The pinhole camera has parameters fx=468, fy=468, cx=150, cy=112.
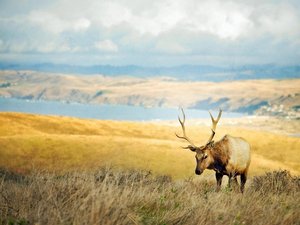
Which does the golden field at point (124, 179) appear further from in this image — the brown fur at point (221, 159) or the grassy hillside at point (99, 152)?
the brown fur at point (221, 159)

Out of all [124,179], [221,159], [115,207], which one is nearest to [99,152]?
[221,159]

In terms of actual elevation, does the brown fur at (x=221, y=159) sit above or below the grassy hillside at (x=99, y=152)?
above

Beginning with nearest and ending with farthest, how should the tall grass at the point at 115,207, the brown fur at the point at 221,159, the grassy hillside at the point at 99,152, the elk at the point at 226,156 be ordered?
1. the tall grass at the point at 115,207
2. the elk at the point at 226,156
3. the brown fur at the point at 221,159
4. the grassy hillside at the point at 99,152

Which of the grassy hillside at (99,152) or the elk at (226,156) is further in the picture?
the grassy hillside at (99,152)

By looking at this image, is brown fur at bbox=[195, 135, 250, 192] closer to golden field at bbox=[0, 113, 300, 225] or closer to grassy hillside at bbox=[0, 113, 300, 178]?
golden field at bbox=[0, 113, 300, 225]

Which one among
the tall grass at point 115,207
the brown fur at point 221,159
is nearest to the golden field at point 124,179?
the tall grass at point 115,207

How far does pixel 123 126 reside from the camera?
64.2m

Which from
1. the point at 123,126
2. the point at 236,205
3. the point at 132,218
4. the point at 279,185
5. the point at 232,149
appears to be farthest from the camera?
the point at 123,126

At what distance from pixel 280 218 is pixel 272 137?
164 feet

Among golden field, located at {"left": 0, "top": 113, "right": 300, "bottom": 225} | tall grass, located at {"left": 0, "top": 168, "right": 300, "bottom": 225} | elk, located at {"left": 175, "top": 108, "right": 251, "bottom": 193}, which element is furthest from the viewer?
elk, located at {"left": 175, "top": 108, "right": 251, "bottom": 193}

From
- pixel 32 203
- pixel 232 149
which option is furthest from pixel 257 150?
pixel 32 203

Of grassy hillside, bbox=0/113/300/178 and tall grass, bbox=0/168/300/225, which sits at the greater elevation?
tall grass, bbox=0/168/300/225

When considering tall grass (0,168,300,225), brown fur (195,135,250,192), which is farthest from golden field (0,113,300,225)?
brown fur (195,135,250,192)

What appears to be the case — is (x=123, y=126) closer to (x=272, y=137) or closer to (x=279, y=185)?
(x=272, y=137)
